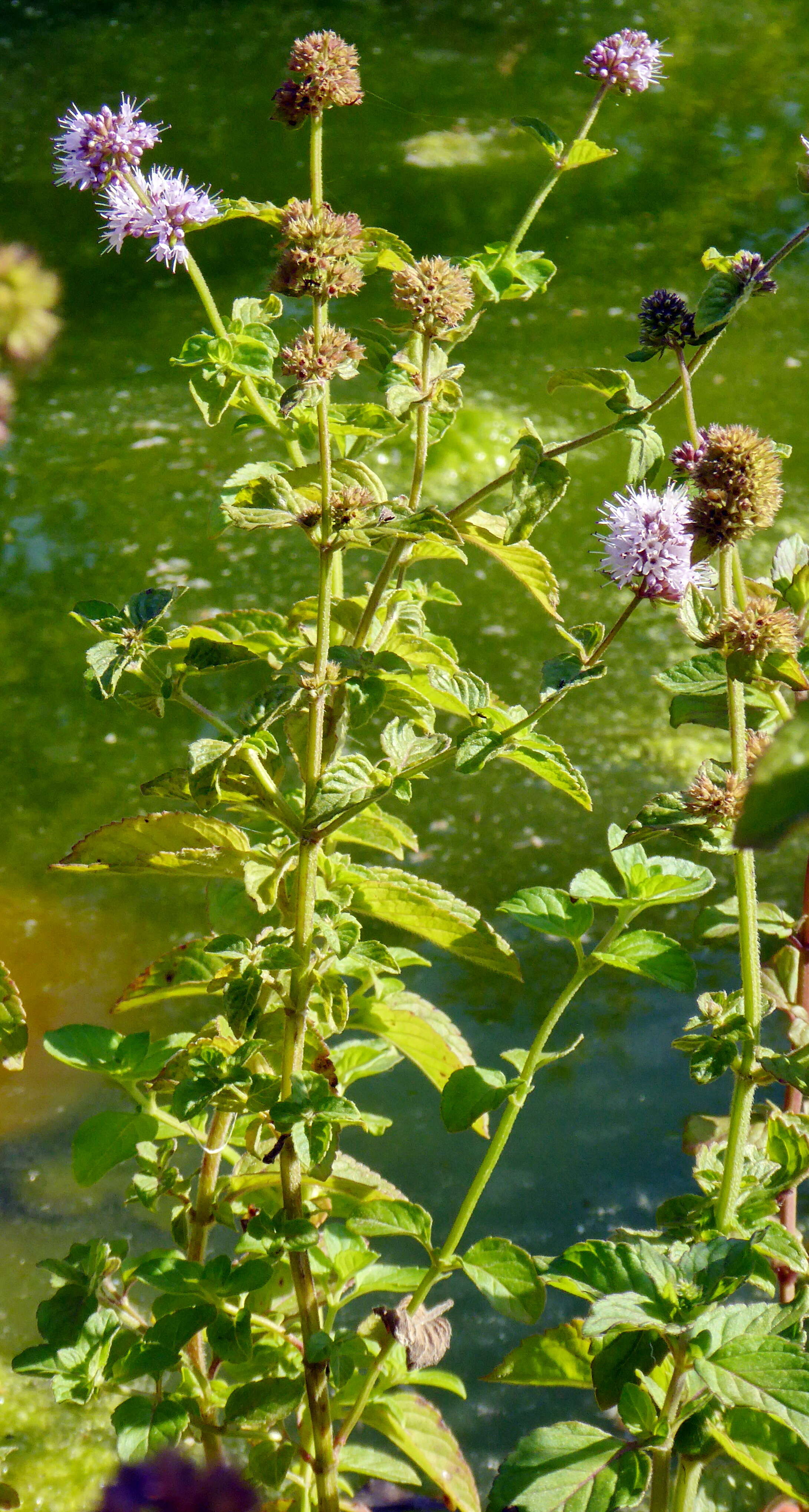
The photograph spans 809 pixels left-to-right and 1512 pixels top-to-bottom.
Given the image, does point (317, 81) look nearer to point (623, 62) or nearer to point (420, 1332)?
point (623, 62)

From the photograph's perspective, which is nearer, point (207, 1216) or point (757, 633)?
point (757, 633)

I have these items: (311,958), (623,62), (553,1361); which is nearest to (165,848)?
(311,958)

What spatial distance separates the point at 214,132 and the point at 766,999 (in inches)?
81.5

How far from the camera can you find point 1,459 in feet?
5.65

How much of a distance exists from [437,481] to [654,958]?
46.5 inches

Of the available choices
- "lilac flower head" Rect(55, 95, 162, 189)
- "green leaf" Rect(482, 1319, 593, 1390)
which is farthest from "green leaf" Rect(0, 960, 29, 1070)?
"lilac flower head" Rect(55, 95, 162, 189)

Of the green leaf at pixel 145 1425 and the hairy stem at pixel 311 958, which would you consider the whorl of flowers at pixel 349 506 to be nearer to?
the hairy stem at pixel 311 958

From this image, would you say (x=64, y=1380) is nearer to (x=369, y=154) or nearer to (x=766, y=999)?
(x=766, y=999)

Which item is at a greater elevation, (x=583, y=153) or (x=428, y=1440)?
(x=583, y=153)

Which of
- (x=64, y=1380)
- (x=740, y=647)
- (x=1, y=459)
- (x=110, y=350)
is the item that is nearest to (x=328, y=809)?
(x=740, y=647)

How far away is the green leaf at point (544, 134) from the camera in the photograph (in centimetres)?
60

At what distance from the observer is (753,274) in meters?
0.51

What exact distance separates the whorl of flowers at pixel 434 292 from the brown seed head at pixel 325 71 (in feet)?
0.29

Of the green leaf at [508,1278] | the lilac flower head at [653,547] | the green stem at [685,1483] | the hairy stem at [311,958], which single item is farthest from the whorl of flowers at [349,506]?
the green stem at [685,1483]
